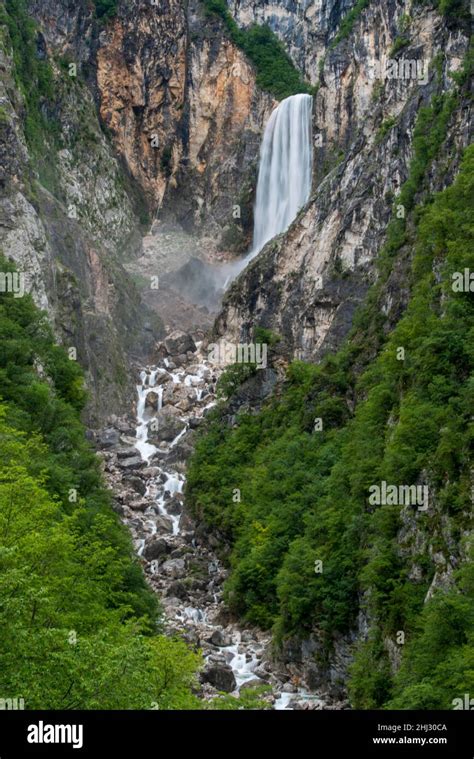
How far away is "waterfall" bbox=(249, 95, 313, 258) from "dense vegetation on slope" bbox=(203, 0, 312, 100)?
10967mm

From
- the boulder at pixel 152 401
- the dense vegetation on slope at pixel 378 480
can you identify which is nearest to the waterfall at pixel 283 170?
the boulder at pixel 152 401

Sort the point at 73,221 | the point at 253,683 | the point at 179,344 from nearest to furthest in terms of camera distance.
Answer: the point at 253,683 < the point at 73,221 < the point at 179,344

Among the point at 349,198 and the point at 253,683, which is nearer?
the point at 253,683

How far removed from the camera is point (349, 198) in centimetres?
6694

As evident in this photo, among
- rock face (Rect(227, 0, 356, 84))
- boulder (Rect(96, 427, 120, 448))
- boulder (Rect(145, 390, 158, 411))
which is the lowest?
boulder (Rect(96, 427, 120, 448))

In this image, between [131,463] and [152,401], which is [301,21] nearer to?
[152,401]

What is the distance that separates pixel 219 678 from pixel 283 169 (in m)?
62.1

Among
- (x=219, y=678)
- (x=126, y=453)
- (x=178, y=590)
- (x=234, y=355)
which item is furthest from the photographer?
(x=234, y=355)

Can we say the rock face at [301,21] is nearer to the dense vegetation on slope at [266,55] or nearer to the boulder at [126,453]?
the dense vegetation on slope at [266,55]

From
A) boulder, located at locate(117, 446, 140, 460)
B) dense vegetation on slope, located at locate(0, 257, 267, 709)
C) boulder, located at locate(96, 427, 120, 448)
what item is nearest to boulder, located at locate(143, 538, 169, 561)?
dense vegetation on slope, located at locate(0, 257, 267, 709)

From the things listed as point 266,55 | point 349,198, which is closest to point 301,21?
point 266,55

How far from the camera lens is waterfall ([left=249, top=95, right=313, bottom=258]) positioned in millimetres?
87500

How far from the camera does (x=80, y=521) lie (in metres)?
35.7

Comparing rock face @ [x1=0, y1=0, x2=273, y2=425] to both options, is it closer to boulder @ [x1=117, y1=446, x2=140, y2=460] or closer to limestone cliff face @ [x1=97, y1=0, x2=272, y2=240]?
limestone cliff face @ [x1=97, y1=0, x2=272, y2=240]
